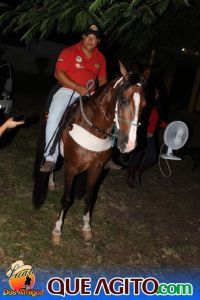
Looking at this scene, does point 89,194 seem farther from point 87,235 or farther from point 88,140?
point 88,140

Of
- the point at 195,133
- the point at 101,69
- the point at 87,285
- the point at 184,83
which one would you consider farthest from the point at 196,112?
the point at 87,285

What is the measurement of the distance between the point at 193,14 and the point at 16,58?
22.6m

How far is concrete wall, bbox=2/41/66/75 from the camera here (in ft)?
89.8

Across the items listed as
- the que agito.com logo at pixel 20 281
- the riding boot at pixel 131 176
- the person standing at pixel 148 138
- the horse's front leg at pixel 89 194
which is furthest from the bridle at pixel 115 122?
the riding boot at pixel 131 176

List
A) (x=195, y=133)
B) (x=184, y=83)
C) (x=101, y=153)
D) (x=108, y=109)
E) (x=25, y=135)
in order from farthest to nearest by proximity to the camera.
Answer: (x=184, y=83) < (x=195, y=133) < (x=25, y=135) < (x=101, y=153) < (x=108, y=109)

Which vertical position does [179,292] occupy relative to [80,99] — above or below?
below

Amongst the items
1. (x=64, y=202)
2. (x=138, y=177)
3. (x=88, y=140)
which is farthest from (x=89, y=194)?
(x=138, y=177)

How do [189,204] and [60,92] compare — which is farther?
[189,204]

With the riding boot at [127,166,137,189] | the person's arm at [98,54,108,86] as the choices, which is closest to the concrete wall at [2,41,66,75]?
the riding boot at [127,166,137,189]

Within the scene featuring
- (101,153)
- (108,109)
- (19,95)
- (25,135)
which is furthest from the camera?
(19,95)

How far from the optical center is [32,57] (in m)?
28.0

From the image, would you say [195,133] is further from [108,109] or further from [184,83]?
[184,83]

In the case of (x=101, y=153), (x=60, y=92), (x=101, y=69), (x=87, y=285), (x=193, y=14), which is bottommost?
(x=87, y=285)

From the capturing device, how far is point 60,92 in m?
5.62
